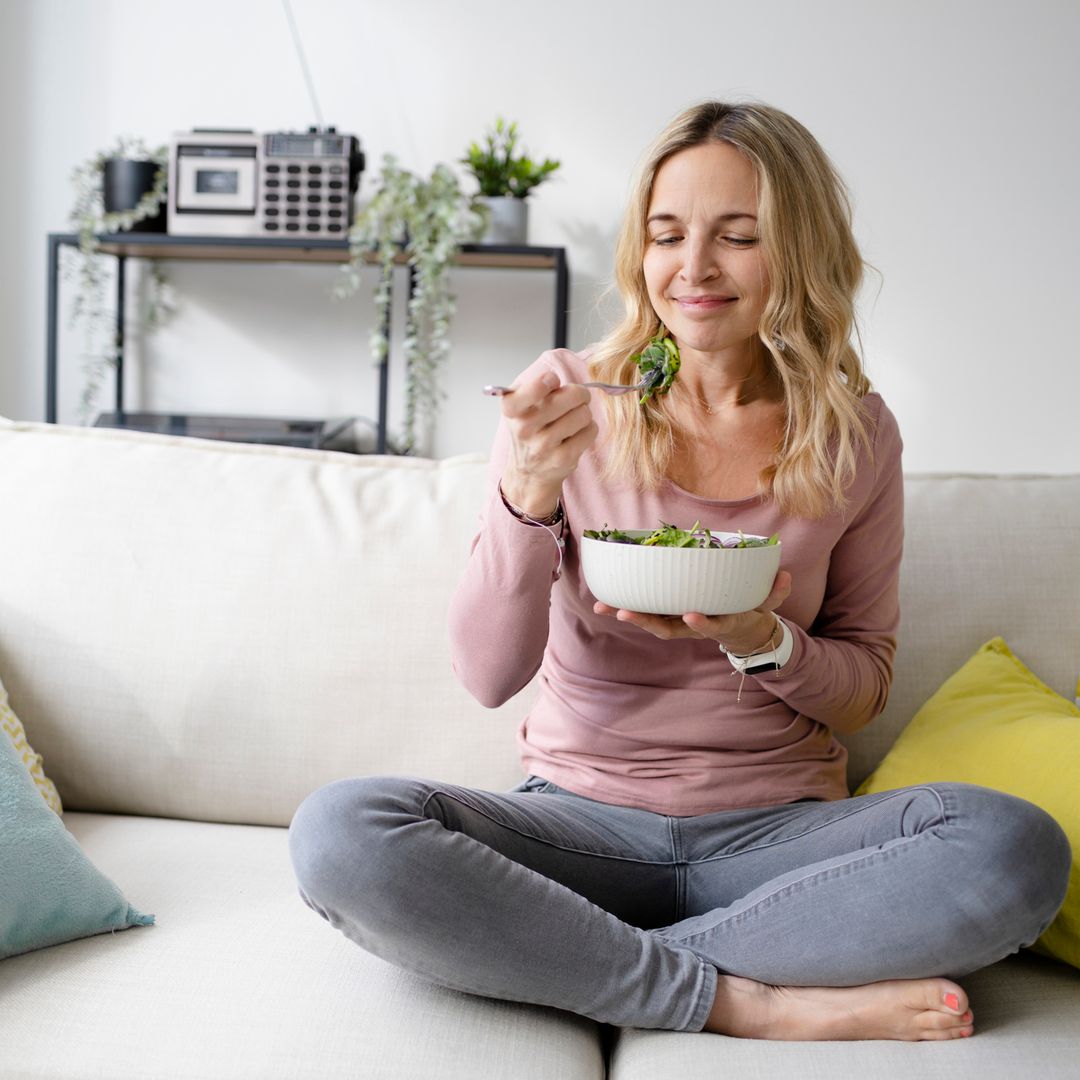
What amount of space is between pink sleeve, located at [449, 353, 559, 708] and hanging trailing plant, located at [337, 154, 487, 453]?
1.47m

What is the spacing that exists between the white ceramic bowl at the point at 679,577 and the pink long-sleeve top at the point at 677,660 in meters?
0.15

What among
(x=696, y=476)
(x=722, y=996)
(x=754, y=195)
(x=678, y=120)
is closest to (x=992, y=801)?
(x=722, y=996)

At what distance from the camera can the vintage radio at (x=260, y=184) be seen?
8.80 ft

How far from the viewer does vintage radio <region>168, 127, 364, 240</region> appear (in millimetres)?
2684

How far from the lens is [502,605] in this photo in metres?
1.23

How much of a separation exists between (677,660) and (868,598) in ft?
0.80

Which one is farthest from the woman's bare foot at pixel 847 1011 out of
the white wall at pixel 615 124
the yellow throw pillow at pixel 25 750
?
the white wall at pixel 615 124

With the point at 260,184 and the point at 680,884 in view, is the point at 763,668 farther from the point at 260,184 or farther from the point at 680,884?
the point at 260,184

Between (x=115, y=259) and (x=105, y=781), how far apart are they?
1.95 metres

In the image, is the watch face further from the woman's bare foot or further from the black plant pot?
the black plant pot

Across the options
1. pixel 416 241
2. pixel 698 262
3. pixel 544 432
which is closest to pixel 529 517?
pixel 544 432

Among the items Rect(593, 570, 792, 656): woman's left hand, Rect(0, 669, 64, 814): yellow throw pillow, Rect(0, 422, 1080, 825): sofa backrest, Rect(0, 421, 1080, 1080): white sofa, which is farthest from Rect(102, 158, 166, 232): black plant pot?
Rect(593, 570, 792, 656): woman's left hand

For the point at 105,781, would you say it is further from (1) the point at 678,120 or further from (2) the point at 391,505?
(1) the point at 678,120

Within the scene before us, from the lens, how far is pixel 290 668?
4.80ft
